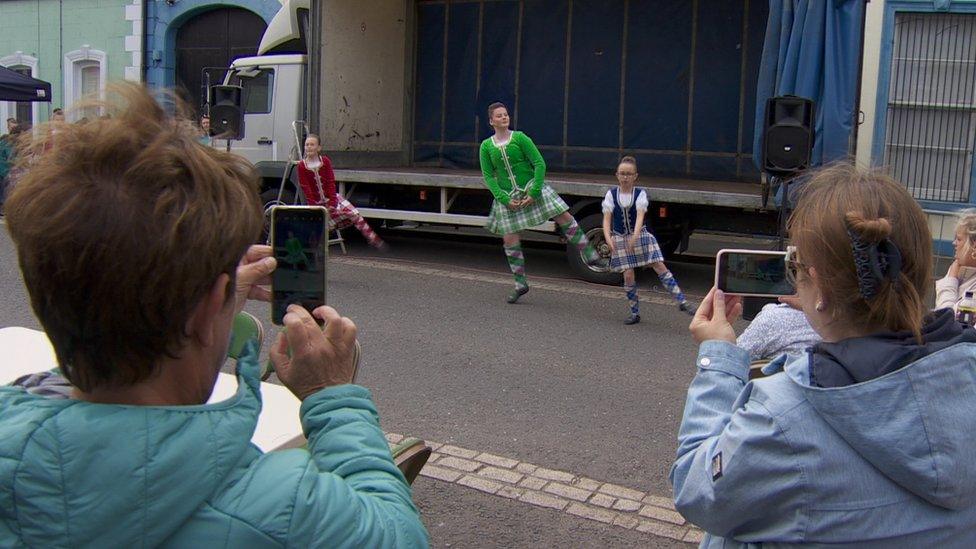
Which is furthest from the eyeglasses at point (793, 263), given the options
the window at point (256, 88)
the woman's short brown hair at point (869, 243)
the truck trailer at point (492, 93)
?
the window at point (256, 88)

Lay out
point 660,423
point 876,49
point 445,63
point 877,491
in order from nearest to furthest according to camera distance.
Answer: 1. point 877,491
2. point 660,423
3. point 876,49
4. point 445,63

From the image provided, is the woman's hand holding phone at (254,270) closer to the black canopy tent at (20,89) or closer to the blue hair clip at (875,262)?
the blue hair clip at (875,262)

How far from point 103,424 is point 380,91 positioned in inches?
504

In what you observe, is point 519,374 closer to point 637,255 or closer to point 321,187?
point 637,255

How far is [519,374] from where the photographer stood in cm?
634

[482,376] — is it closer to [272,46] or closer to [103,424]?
[103,424]

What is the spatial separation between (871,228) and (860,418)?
11.6 inches

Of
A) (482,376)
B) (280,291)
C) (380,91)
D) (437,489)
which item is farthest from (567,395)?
(380,91)

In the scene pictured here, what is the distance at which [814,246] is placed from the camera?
1.64m

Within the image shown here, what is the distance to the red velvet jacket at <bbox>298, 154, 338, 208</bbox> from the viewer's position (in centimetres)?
1045

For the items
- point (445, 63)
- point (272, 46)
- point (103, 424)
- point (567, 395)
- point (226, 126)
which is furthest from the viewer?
point (445, 63)

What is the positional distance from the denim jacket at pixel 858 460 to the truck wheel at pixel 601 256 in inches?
330

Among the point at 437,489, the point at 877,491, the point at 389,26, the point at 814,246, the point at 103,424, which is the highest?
the point at 389,26

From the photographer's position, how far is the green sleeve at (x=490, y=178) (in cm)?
902
